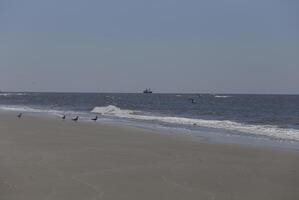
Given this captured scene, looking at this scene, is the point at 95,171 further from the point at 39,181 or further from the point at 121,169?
the point at 39,181

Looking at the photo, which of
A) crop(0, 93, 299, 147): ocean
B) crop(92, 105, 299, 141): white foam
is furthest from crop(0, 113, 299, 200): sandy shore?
crop(0, 93, 299, 147): ocean

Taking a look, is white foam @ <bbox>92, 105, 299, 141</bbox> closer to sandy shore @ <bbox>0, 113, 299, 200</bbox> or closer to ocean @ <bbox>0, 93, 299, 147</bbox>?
ocean @ <bbox>0, 93, 299, 147</bbox>

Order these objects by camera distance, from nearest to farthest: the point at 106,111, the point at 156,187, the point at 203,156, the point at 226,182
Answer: the point at 156,187
the point at 226,182
the point at 203,156
the point at 106,111

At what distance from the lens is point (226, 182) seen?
27.6 ft

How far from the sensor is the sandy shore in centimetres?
733

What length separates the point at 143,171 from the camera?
368 inches

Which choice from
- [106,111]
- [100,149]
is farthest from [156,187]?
[106,111]

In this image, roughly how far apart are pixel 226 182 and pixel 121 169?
7.73 feet

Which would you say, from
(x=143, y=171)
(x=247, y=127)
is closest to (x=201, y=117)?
(x=247, y=127)

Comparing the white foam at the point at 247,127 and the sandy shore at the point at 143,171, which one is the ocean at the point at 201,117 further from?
the sandy shore at the point at 143,171

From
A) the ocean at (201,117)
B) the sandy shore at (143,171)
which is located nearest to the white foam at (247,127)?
the ocean at (201,117)

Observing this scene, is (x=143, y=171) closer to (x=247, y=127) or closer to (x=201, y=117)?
(x=247, y=127)

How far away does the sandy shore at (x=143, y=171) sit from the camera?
733 cm

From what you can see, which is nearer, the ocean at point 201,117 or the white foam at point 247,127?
the white foam at point 247,127
